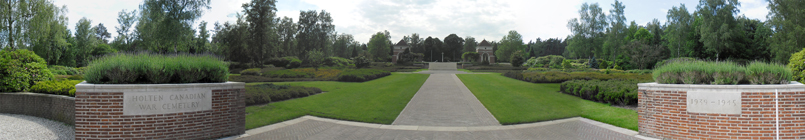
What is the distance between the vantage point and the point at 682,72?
20.5 ft

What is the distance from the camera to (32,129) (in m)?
7.61

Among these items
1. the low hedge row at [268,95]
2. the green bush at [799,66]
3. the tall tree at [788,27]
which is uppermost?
the tall tree at [788,27]

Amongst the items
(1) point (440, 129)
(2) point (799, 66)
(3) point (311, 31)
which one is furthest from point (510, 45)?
(1) point (440, 129)

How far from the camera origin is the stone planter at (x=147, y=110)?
5.54 m

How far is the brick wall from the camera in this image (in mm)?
8273

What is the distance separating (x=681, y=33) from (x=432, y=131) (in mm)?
46899

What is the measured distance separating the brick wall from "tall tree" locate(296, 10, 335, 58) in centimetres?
5044

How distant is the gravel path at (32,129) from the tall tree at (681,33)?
1984 inches

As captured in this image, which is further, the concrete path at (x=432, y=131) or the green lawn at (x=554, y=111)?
the green lawn at (x=554, y=111)

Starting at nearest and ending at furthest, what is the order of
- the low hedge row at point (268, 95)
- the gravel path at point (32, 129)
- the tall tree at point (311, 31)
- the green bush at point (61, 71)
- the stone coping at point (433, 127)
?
1. the stone coping at point (433, 127)
2. the gravel path at point (32, 129)
3. the low hedge row at point (268, 95)
4. the green bush at point (61, 71)
5. the tall tree at point (311, 31)

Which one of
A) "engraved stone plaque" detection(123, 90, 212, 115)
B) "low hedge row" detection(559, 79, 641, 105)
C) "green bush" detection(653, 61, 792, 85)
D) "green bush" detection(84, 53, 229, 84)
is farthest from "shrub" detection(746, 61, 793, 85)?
"green bush" detection(84, 53, 229, 84)

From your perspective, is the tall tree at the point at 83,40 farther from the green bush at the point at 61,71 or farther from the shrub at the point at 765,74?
the shrub at the point at 765,74

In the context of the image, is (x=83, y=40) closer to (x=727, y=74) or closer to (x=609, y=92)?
(x=609, y=92)

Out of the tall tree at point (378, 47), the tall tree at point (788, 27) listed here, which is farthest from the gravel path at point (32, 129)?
the tall tree at point (378, 47)
